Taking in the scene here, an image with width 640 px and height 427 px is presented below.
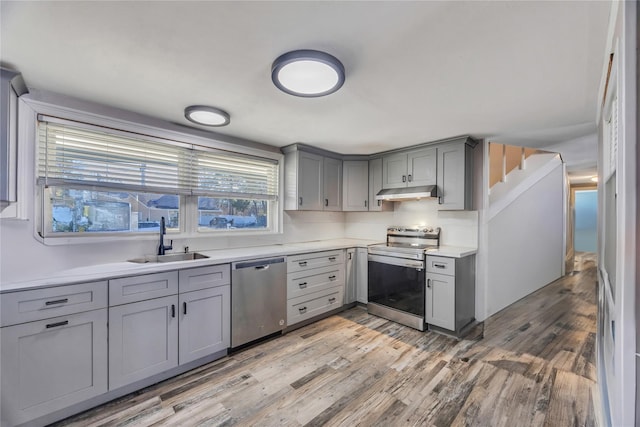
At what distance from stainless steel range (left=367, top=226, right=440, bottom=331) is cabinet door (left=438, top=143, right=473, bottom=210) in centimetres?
53

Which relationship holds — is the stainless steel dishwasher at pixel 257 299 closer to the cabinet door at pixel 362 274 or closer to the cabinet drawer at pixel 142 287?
the cabinet drawer at pixel 142 287

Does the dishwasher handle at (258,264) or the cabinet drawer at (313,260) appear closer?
the dishwasher handle at (258,264)

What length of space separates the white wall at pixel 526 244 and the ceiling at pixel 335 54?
1.54 metres

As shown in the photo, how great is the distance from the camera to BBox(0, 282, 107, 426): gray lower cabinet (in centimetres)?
157

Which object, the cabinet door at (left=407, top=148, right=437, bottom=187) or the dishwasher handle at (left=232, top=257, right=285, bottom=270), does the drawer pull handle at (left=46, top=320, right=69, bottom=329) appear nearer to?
the dishwasher handle at (left=232, top=257, right=285, bottom=270)

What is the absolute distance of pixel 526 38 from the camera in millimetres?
1356

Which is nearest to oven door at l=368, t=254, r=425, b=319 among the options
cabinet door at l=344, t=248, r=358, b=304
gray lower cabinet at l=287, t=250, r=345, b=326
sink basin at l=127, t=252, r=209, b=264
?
cabinet door at l=344, t=248, r=358, b=304

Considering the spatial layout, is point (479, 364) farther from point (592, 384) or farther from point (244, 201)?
point (244, 201)

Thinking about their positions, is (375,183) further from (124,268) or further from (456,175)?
(124,268)

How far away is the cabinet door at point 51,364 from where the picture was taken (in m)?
1.57

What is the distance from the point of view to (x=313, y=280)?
3275mm

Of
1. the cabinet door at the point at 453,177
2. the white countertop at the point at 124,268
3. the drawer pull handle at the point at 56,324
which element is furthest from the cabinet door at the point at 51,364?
the cabinet door at the point at 453,177

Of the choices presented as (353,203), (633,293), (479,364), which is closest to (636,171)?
(633,293)

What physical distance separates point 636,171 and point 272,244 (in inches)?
125
